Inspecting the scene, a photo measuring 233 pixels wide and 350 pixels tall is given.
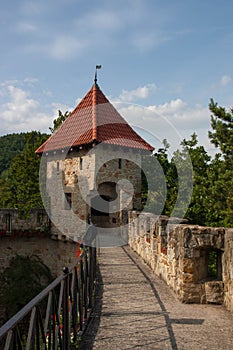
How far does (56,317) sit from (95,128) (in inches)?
458

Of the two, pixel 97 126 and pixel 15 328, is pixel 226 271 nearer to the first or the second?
pixel 15 328

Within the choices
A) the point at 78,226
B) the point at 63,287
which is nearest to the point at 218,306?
the point at 63,287

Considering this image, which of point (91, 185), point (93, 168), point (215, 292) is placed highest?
point (93, 168)

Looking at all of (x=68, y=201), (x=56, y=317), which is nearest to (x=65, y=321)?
(x=56, y=317)

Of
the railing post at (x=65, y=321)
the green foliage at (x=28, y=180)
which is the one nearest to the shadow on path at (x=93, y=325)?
the railing post at (x=65, y=321)

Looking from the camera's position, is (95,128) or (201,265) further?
(95,128)

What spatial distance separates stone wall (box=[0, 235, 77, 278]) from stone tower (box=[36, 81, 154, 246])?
25.5 inches

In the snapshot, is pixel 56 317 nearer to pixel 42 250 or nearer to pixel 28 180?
pixel 42 250

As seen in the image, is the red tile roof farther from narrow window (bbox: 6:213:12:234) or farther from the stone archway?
narrow window (bbox: 6:213:12:234)

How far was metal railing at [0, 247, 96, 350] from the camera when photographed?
6.98 feet

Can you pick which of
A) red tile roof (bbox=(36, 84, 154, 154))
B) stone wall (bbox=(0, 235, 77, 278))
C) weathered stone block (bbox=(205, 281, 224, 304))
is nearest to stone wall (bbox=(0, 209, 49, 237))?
stone wall (bbox=(0, 235, 77, 278))

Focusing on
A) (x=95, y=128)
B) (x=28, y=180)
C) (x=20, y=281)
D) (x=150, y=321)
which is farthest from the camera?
(x=28, y=180)

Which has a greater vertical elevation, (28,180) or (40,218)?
(28,180)

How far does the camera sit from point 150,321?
4.27m
